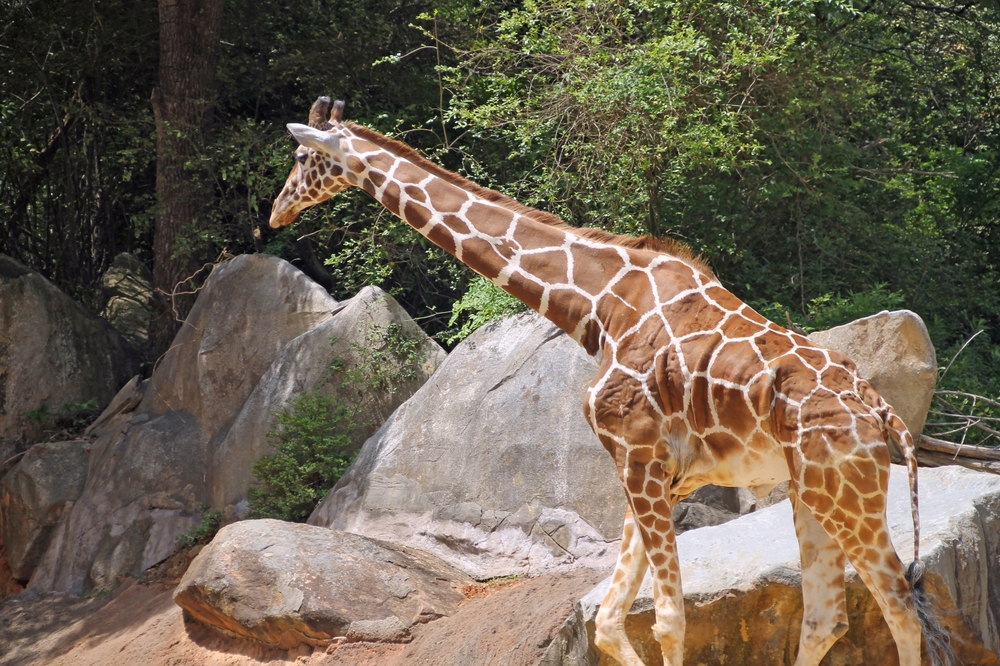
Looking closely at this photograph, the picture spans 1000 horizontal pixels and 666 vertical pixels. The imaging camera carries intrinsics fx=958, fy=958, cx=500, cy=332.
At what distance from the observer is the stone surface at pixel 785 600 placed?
505cm

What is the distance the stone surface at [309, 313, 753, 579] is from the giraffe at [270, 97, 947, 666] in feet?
8.21

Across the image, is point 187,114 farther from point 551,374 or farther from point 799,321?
point 799,321

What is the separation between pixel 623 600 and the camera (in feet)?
16.4

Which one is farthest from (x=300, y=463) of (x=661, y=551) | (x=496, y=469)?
(x=661, y=551)

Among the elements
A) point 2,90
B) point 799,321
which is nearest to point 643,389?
point 799,321

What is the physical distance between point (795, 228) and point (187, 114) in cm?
682

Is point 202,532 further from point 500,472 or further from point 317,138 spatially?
point 317,138

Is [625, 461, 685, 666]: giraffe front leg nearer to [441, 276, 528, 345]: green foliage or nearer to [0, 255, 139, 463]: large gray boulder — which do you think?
[441, 276, 528, 345]: green foliage

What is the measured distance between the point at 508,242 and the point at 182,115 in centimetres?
664

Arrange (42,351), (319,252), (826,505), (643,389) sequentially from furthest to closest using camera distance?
(319,252) → (42,351) → (643,389) → (826,505)

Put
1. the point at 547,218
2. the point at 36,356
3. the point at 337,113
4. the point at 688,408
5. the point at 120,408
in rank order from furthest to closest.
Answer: the point at 36,356
the point at 120,408
the point at 337,113
the point at 547,218
the point at 688,408

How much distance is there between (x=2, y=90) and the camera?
37.2 feet

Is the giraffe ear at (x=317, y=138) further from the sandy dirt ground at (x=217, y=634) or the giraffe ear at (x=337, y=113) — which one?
the sandy dirt ground at (x=217, y=634)

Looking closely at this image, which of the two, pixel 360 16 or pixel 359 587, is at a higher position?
→ pixel 360 16
